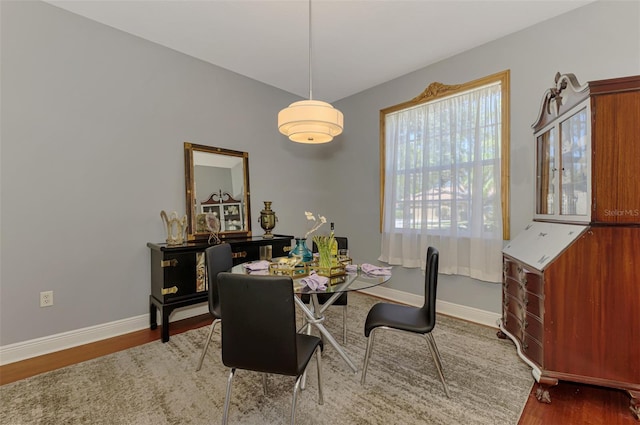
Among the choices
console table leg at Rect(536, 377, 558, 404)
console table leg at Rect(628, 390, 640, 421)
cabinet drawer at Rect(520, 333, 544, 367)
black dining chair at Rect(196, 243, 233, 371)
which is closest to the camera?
console table leg at Rect(628, 390, 640, 421)

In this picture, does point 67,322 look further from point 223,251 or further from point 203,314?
point 223,251

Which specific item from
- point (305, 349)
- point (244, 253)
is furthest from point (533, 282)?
point (244, 253)

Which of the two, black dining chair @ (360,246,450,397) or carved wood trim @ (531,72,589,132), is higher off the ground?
carved wood trim @ (531,72,589,132)

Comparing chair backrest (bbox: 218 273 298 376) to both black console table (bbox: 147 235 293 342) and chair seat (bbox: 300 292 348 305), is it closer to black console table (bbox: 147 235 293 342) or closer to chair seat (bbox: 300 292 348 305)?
chair seat (bbox: 300 292 348 305)

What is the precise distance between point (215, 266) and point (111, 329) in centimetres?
144

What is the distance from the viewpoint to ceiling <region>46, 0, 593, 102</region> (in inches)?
94.2

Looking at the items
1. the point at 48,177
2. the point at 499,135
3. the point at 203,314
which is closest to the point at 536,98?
the point at 499,135

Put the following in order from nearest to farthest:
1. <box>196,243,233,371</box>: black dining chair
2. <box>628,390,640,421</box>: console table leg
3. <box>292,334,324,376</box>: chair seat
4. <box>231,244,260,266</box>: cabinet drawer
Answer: <box>292,334,324,376</box>: chair seat → <box>628,390,640,421</box>: console table leg → <box>196,243,233,371</box>: black dining chair → <box>231,244,260,266</box>: cabinet drawer

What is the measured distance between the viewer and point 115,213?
270cm

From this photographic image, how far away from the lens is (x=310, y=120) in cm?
189

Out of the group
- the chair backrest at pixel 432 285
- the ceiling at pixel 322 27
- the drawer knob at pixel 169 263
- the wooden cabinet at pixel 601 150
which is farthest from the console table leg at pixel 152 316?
the wooden cabinet at pixel 601 150

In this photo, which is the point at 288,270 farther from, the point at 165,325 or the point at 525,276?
the point at 525,276

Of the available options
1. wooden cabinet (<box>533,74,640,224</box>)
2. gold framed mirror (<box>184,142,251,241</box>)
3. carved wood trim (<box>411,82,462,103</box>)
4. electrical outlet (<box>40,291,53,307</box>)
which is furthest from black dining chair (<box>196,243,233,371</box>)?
Result: carved wood trim (<box>411,82,462,103</box>)

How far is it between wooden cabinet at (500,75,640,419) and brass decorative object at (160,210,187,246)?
305 centimetres
